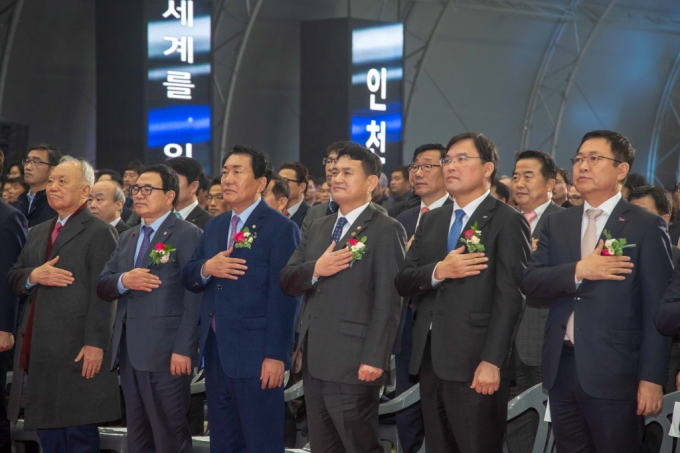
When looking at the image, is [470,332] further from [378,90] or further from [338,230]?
[378,90]

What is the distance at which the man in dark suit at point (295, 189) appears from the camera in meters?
7.09

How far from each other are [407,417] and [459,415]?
1056 mm

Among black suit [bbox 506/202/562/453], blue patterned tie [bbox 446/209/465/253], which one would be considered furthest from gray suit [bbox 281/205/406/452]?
black suit [bbox 506/202/562/453]

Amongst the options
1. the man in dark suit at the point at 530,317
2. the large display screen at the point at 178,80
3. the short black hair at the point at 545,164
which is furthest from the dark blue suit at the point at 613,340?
the large display screen at the point at 178,80

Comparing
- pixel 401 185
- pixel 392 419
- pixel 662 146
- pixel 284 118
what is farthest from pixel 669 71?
pixel 392 419

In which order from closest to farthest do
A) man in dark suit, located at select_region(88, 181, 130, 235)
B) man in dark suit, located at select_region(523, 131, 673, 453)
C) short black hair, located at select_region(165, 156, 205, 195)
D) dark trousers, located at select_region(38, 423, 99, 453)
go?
man in dark suit, located at select_region(523, 131, 673, 453) → dark trousers, located at select_region(38, 423, 99, 453) → short black hair, located at select_region(165, 156, 205, 195) → man in dark suit, located at select_region(88, 181, 130, 235)

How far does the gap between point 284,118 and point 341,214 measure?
10654mm

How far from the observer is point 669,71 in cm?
1831

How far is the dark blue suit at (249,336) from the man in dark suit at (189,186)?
1262 millimetres

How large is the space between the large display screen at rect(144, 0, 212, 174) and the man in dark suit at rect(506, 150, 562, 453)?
6.18 meters

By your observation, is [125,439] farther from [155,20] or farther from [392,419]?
[155,20]

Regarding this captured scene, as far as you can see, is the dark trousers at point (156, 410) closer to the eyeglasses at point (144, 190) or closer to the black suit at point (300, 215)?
the eyeglasses at point (144, 190)

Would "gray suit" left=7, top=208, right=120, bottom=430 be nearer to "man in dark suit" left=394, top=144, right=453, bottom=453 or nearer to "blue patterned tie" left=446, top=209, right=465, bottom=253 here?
"man in dark suit" left=394, top=144, right=453, bottom=453

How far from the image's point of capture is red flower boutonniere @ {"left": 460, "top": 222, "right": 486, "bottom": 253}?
3441 mm
